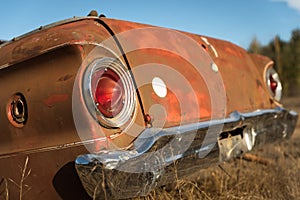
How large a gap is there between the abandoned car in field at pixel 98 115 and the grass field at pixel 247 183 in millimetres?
441

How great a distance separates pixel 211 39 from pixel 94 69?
1578 mm

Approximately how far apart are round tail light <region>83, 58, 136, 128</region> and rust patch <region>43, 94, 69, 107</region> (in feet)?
0.40

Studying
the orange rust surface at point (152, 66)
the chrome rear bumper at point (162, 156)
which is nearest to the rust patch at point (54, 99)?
the orange rust surface at point (152, 66)

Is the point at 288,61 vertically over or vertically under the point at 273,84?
over

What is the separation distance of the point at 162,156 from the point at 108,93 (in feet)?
1.38

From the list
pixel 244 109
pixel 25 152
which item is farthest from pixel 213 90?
pixel 25 152

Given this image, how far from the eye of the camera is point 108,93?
1.99 meters

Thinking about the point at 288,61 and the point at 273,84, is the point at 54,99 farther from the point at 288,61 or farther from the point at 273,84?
Result: the point at 288,61

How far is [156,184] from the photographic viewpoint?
6.53 feet

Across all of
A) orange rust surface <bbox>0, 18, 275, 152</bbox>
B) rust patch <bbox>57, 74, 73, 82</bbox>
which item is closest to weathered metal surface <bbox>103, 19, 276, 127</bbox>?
orange rust surface <bbox>0, 18, 275, 152</bbox>

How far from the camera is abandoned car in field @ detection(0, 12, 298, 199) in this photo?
6.25 feet

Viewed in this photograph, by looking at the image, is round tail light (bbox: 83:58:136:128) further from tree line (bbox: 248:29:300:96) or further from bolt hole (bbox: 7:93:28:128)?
tree line (bbox: 248:29:300:96)

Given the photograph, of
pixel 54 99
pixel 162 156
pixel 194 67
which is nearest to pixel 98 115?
pixel 54 99

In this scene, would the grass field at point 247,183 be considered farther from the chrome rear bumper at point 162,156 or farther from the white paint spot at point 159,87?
the white paint spot at point 159,87
